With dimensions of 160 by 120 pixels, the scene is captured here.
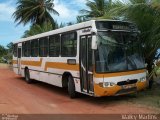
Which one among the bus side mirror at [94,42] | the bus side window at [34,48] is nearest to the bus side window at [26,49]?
the bus side window at [34,48]

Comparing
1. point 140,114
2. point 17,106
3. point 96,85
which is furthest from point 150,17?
point 17,106

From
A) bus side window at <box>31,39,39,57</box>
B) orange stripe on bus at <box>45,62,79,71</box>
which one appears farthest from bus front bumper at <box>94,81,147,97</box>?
bus side window at <box>31,39,39,57</box>

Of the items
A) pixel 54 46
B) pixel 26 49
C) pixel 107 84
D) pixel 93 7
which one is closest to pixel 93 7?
pixel 93 7

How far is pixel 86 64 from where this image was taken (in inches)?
525

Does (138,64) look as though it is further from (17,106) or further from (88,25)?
(17,106)

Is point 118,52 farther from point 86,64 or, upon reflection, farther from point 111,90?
point 111,90

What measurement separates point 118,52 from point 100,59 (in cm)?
81

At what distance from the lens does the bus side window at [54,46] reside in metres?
16.1

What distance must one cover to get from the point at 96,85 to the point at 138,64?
6.53 ft

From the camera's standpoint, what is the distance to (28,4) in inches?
1834

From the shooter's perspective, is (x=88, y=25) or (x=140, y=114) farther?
(x=88, y=25)

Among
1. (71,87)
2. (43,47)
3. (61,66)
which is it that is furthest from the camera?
(43,47)

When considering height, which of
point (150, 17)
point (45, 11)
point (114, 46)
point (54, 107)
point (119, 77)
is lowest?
point (54, 107)

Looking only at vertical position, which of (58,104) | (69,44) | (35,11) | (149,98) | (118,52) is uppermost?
(35,11)
